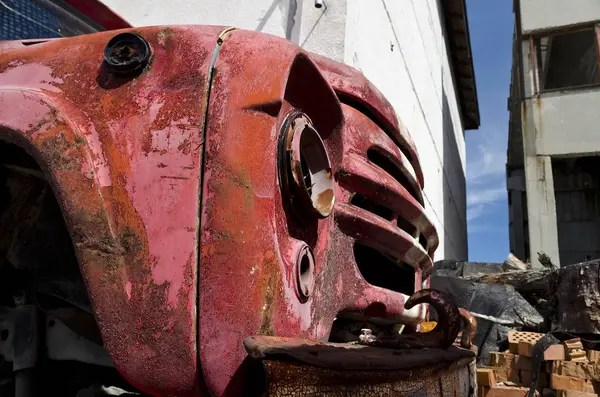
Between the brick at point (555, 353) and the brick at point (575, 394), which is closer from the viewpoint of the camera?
the brick at point (575, 394)

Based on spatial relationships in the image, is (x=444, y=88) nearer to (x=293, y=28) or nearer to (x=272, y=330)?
(x=293, y=28)

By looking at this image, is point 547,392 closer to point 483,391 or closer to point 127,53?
point 483,391

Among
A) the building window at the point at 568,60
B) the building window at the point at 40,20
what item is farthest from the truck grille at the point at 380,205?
the building window at the point at 568,60

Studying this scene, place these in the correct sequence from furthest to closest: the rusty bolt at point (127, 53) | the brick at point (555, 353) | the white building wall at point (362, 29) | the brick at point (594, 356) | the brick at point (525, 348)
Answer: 1. the brick at point (525, 348)
2. the brick at point (555, 353)
3. the brick at point (594, 356)
4. the white building wall at point (362, 29)
5. the rusty bolt at point (127, 53)

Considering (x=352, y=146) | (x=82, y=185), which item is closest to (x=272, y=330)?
(x=82, y=185)

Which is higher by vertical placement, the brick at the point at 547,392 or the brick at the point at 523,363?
the brick at the point at 523,363

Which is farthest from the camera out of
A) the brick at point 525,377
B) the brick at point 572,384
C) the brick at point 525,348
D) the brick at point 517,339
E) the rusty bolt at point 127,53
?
the brick at point 517,339

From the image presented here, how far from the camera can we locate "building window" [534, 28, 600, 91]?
1405 cm

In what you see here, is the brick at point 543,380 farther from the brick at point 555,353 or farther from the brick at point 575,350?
the brick at point 575,350

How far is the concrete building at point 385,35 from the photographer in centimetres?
462

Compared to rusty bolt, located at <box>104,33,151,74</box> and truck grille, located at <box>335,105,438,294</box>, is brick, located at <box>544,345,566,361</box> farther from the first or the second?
rusty bolt, located at <box>104,33,151,74</box>

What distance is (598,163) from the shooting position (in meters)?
14.1

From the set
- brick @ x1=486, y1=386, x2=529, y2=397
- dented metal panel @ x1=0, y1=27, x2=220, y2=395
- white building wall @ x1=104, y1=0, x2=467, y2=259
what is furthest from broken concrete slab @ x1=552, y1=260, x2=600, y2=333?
dented metal panel @ x1=0, y1=27, x2=220, y2=395

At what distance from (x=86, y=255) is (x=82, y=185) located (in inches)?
6.6
